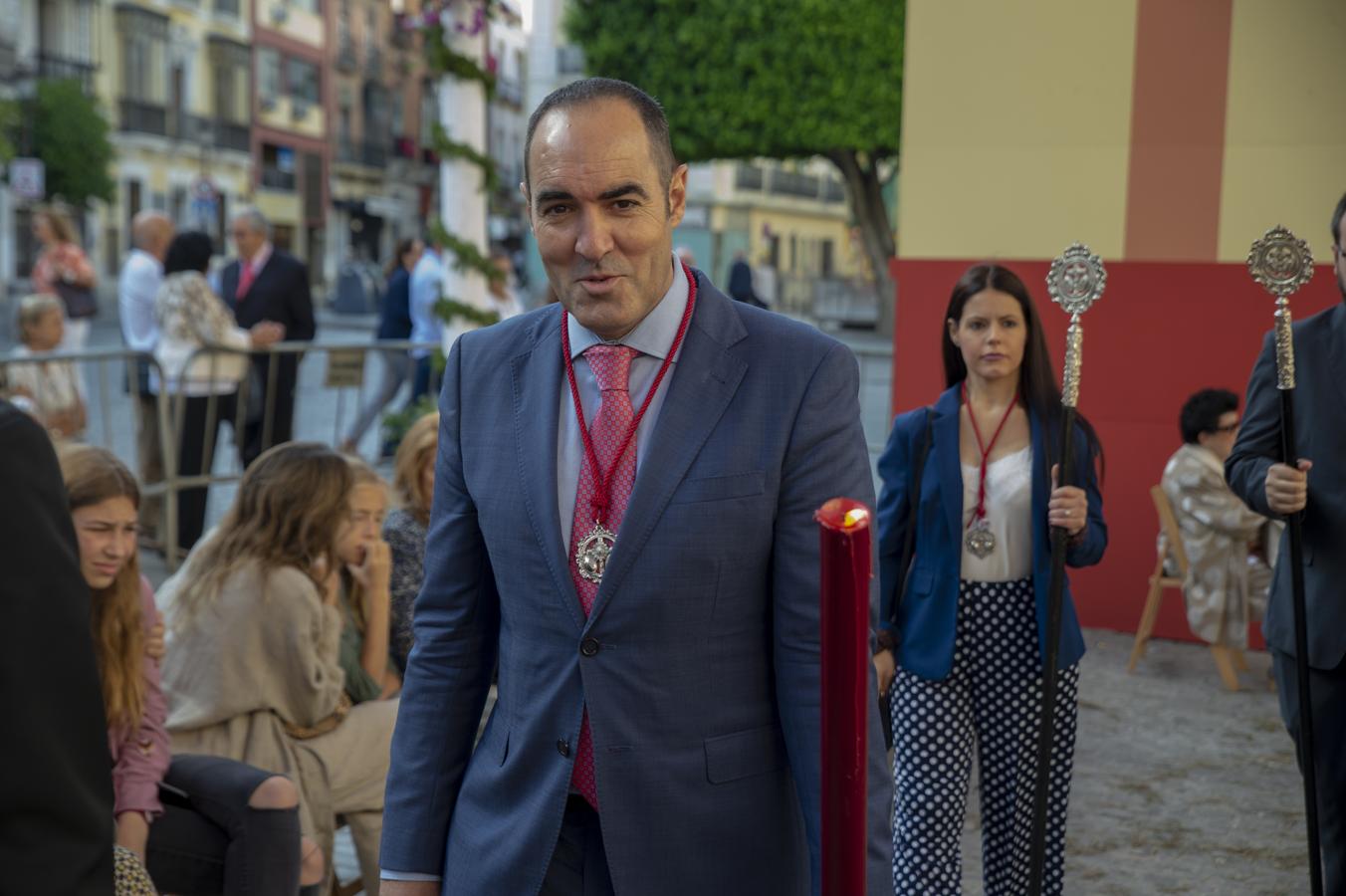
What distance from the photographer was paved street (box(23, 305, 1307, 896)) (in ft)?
16.0

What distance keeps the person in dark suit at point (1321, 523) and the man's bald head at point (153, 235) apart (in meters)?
8.41

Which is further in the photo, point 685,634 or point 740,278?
point 740,278

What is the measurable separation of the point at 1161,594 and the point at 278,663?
15.4 ft

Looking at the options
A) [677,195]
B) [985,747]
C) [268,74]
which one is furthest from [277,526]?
[268,74]

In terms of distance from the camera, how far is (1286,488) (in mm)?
3480

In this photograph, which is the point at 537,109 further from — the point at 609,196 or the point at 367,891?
the point at 367,891

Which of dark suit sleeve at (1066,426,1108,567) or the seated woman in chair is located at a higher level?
dark suit sleeve at (1066,426,1108,567)

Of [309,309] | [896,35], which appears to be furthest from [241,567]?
[896,35]

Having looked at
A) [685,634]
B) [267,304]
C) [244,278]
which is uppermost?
[244,278]

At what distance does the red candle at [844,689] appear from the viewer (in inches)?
39.1

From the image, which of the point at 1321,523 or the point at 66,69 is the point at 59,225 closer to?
the point at 1321,523

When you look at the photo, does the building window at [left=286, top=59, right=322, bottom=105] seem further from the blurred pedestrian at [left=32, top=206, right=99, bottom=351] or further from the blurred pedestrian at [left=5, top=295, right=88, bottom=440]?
the blurred pedestrian at [left=5, top=295, right=88, bottom=440]

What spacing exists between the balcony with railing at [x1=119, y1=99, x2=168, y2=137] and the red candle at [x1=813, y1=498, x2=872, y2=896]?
5402 cm

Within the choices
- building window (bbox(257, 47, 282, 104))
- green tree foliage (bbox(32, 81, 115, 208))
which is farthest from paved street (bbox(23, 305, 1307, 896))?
building window (bbox(257, 47, 282, 104))
